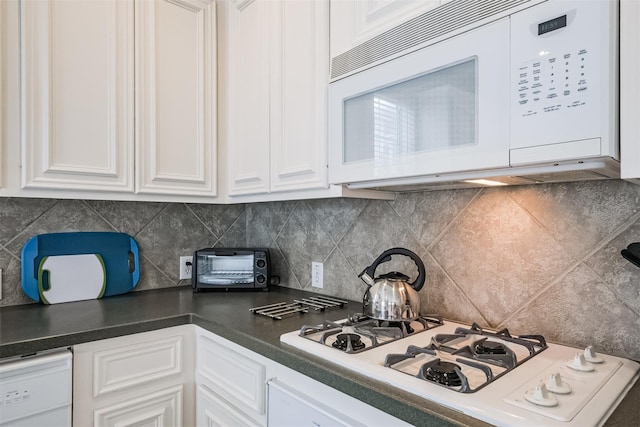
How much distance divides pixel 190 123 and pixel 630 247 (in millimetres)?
1615

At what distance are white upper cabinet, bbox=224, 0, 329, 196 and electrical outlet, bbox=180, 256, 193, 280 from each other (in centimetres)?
49

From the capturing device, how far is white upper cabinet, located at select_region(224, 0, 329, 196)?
142 centimetres

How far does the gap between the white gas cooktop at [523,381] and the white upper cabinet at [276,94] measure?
2.02ft

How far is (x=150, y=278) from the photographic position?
6.49 feet

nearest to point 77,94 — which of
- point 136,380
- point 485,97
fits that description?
point 136,380

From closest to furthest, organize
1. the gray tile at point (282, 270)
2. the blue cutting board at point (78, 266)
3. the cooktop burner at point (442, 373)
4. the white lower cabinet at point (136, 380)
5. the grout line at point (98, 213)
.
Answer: the cooktop burner at point (442, 373)
the white lower cabinet at point (136, 380)
the blue cutting board at point (78, 266)
the grout line at point (98, 213)
the gray tile at point (282, 270)

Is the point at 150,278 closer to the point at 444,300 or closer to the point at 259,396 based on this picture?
the point at 259,396

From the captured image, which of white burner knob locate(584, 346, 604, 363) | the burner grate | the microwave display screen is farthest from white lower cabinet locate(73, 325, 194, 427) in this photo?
the microwave display screen

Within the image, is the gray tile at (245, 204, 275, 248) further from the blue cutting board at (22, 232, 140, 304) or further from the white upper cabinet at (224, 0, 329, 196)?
the blue cutting board at (22, 232, 140, 304)

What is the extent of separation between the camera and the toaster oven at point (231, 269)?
1908 millimetres

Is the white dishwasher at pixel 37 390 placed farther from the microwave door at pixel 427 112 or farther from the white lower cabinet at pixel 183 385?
the microwave door at pixel 427 112

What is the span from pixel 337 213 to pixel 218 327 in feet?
2.34

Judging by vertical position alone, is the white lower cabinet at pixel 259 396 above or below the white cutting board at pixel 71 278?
below

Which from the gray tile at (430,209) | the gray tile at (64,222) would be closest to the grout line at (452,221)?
the gray tile at (430,209)
